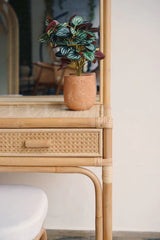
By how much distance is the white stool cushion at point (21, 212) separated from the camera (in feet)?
3.55

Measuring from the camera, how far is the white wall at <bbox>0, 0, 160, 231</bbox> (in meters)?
1.62

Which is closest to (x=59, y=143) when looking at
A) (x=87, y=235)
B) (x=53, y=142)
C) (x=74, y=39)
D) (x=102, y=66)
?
(x=53, y=142)

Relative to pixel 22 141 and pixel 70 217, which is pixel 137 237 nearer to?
pixel 70 217

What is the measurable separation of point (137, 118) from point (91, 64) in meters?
0.38

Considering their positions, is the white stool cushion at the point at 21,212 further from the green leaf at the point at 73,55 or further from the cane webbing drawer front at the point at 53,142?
the green leaf at the point at 73,55

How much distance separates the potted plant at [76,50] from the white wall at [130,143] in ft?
1.06

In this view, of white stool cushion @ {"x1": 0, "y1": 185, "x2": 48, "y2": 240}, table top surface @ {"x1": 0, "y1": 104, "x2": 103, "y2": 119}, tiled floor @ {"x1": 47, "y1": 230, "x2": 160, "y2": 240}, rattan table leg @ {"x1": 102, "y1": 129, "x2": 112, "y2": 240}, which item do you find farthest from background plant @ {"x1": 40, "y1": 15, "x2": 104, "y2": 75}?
tiled floor @ {"x1": 47, "y1": 230, "x2": 160, "y2": 240}

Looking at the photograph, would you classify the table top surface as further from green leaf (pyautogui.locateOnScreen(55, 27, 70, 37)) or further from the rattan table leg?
green leaf (pyautogui.locateOnScreen(55, 27, 70, 37))

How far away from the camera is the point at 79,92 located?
1.35 meters

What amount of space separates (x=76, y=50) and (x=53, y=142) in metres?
0.38

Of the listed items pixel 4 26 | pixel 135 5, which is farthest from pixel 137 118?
pixel 4 26

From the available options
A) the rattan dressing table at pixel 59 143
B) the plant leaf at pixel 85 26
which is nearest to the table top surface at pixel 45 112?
the rattan dressing table at pixel 59 143

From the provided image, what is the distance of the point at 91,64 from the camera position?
61.7 inches

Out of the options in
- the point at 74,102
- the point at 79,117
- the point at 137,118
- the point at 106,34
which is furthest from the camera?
the point at 137,118
